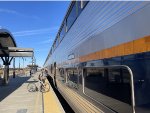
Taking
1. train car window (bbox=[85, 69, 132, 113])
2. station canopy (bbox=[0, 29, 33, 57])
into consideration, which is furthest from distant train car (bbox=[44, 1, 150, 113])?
station canopy (bbox=[0, 29, 33, 57])

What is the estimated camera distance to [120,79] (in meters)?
4.04

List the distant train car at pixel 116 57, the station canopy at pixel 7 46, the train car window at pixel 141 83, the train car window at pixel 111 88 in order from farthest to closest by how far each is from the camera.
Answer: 1. the station canopy at pixel 7 46
2. the train car window at pixel 111 88
3. the distant train car at pixel 116 57
4. the train car window at pixel 141 83

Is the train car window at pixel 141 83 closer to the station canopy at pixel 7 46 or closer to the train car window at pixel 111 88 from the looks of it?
the train car window at pixel 111 88

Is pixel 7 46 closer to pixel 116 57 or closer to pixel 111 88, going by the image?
pixel 111 88

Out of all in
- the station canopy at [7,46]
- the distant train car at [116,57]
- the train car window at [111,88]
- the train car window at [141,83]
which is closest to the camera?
the train car window at [141,83]

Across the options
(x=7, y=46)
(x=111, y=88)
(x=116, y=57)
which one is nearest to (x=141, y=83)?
(x=116, y=57)

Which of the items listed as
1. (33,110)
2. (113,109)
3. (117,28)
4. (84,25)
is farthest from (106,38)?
(33,110)

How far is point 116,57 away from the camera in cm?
422

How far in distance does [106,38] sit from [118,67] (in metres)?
0.87

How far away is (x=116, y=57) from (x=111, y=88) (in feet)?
2.01

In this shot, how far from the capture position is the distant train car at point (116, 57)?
133 inches

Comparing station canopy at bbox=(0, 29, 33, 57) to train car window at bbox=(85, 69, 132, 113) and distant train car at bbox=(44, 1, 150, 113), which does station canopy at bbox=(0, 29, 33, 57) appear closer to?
distant train car at bbox=(44, 1, 150, 113)

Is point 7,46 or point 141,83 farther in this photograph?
point 7,46

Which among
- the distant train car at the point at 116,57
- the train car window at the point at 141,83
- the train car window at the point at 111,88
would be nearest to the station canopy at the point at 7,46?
the distant train car at the point at 116,57
